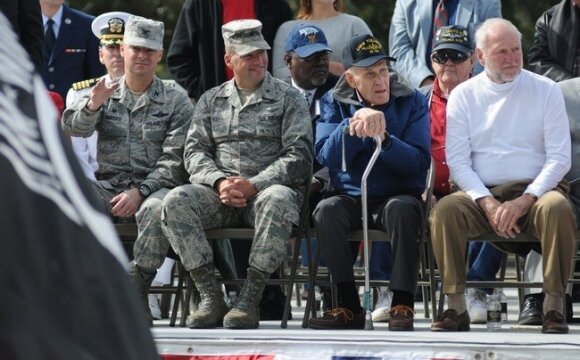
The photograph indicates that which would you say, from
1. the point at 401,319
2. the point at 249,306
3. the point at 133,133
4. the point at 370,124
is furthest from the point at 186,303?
the point at 370,124

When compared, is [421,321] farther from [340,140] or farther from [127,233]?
[127,233]

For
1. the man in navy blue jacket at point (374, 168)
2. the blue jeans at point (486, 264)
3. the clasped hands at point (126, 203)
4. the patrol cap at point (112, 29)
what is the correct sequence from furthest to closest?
the patrol cap at point (112, 29) → the blue jeans at point (486, 264) → the clasped hands at point (126, 203) → the man in navy blue jacket at point (374, 168)

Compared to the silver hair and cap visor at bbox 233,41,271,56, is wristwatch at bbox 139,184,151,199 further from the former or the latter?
the silver hair

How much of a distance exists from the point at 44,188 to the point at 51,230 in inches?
1.5

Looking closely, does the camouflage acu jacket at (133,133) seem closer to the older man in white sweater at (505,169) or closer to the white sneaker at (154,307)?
the white sneaker at (154,307)

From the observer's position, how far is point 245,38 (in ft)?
22.3

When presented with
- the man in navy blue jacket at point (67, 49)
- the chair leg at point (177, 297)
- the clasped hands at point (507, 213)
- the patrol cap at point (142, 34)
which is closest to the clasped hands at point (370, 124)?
the clasped hands at point (507, 213)

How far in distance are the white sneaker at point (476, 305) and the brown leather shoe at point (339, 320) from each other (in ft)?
2.80

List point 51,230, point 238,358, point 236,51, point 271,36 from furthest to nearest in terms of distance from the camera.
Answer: point 271,36, point 236,51, point 238,358, point 51,230

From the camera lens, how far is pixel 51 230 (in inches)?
40.2

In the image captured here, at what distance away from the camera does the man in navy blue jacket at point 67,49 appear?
814 centimetres

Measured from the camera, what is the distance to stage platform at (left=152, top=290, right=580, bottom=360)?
484 centimetres

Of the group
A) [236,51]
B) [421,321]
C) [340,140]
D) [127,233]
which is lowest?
[421,321]

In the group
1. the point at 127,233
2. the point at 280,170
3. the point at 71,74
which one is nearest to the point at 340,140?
the point at 280,170
